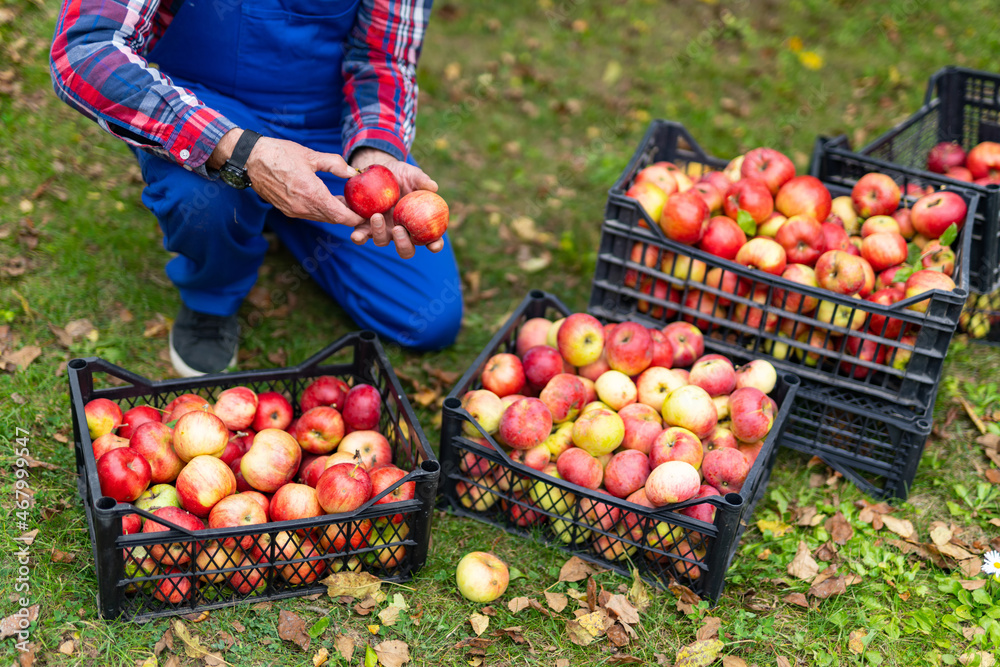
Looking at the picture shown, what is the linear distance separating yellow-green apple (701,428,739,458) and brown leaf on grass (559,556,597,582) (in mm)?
601

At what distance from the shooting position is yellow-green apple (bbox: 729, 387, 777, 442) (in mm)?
2834

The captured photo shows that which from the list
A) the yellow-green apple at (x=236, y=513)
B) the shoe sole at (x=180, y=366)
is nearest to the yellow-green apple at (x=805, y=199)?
the yellow-green apple at (x=236, y=513)

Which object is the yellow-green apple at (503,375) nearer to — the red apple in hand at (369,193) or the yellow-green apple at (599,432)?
the yellow-green apple at (599,432)

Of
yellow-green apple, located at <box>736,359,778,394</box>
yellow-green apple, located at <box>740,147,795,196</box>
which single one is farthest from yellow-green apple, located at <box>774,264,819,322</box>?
yellow-green apple, located at <box>740,147,795,196</box>

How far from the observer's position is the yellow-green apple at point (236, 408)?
110 inches

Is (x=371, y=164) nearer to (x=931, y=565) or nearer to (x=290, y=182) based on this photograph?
(x=290, y=182)

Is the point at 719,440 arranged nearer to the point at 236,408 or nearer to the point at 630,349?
the point at 630,349

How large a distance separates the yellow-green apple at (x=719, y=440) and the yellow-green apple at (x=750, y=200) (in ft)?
3.32

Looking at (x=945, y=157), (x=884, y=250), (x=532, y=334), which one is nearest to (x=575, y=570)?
(x=532, y=334)

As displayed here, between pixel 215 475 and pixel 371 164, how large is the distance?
1344 millimetres

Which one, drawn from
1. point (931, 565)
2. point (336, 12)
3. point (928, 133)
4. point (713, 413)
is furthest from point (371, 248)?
point (928, 133)

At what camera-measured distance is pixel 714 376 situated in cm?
303

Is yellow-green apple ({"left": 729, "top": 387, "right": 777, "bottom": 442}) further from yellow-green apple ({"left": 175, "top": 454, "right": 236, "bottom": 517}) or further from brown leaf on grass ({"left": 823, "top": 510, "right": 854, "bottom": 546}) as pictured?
yellow-green apple ({"left": 175, "top": 454, "right": 236, "bottom": 517})

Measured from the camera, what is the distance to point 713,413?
2883 millimetres
